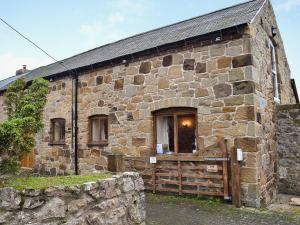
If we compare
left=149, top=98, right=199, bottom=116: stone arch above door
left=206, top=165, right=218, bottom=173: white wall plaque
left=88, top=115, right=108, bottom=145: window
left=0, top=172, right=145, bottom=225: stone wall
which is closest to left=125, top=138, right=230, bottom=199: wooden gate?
left=206, top=165, right=218, bottom=173: white wall plaque

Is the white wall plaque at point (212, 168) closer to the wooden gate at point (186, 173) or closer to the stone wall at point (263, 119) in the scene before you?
the wooden gate at point (186, 173)

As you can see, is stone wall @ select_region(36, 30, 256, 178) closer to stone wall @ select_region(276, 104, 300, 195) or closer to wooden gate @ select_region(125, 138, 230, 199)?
wooden gate @ select_region(125, 138, 230, 199)

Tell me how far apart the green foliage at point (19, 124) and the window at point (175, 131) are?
12.7ft

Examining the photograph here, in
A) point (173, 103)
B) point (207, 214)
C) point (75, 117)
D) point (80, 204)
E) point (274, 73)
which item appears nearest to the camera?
point (80, 204)

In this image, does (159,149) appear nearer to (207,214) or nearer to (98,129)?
(207,214)

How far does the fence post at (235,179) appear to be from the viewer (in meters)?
6.05

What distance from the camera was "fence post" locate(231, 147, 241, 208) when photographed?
6.05 m

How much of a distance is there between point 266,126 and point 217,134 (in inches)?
56.5

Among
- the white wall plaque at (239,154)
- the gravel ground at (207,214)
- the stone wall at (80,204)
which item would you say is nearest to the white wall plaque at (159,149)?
the gravel ground at (207,214)

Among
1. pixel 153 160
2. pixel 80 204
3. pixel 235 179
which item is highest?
pixel 153 160

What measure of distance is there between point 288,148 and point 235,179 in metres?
2.57

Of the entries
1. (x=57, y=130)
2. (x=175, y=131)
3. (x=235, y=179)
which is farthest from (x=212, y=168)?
(x=57, y=130)

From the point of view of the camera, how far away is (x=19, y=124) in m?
3.54

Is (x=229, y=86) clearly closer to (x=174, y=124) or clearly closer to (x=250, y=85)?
(x=250, y=85)
